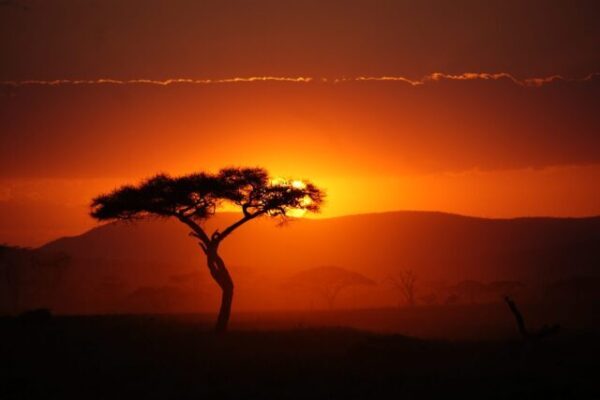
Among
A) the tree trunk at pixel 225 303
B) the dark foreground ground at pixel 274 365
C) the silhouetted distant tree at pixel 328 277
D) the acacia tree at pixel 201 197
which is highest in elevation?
the silhouetted distant tree at pixel 328 277

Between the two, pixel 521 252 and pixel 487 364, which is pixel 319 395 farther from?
pixel 521 252

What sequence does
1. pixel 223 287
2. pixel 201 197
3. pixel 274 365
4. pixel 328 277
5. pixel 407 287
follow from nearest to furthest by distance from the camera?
pixel 274 365
pixel 223 287
pixel 201 197
pixel 407 287
pixel 328 277

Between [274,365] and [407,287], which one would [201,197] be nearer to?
[274,365]

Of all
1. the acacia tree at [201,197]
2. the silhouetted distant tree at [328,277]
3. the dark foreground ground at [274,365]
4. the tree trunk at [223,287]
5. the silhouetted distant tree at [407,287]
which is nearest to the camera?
the dark foreground ground at [274,365]

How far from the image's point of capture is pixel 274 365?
70.4ft

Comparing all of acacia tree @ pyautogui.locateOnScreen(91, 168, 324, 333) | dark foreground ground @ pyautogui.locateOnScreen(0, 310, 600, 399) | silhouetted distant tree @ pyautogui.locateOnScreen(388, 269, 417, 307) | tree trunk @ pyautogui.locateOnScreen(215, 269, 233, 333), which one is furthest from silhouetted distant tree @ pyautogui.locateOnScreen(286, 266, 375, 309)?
dark foreground ground @ pyautogui.locateOnScreen(0, 310, 600, 399)

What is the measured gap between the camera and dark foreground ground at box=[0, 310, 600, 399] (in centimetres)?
1817

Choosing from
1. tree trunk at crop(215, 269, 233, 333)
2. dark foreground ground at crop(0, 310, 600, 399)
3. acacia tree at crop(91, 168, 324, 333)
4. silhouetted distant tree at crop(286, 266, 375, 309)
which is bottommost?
dark foreground ground at crop(0, 310, 600, 399)

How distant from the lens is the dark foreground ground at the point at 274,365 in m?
18.2

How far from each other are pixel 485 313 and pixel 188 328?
43288 mm

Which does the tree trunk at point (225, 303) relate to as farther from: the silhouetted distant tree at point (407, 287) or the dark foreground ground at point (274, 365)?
the silhouetted distant tree at point (407, 287)

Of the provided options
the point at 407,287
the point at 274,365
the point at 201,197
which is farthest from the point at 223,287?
the point at 407,287

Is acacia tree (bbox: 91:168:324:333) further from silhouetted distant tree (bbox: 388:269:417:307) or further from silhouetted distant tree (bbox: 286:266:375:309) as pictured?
silhouetted distant tree (bbox: 286:266:375:309)

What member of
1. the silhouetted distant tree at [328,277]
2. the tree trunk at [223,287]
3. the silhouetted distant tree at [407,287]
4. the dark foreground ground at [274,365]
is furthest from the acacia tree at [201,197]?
the silhouetted distant tree at [328,277]
